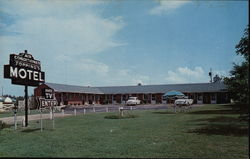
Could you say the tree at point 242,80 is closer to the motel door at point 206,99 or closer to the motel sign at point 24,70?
the motel sign at point 24,70

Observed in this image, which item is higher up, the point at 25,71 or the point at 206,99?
the point at 25,71

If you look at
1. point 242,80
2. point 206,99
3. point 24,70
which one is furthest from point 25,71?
point 206,99

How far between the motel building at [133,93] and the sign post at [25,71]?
→ 96.6ft

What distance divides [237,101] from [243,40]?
2.85m

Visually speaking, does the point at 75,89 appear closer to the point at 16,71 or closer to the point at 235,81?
the point at 16,71

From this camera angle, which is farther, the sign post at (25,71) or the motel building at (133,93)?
the motel building at (133,93)

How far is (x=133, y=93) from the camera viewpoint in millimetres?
60750

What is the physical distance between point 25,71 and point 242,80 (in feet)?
42.0

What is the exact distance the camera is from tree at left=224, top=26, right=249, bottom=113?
11.8 m

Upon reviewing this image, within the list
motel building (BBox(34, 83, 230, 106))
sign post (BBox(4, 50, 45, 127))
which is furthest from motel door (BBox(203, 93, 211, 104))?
sign post (BBox(4, 50, 45, 127))

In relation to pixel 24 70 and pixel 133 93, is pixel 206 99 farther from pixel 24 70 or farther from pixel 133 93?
pixel 24 70

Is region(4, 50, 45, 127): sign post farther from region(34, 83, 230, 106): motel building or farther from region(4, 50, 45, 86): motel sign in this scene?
region(34, 83, 230, 106): motel building

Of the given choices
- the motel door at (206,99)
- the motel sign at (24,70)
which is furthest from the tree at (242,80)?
the motel door at (206,99)

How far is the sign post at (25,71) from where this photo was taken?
1644 centimetres
